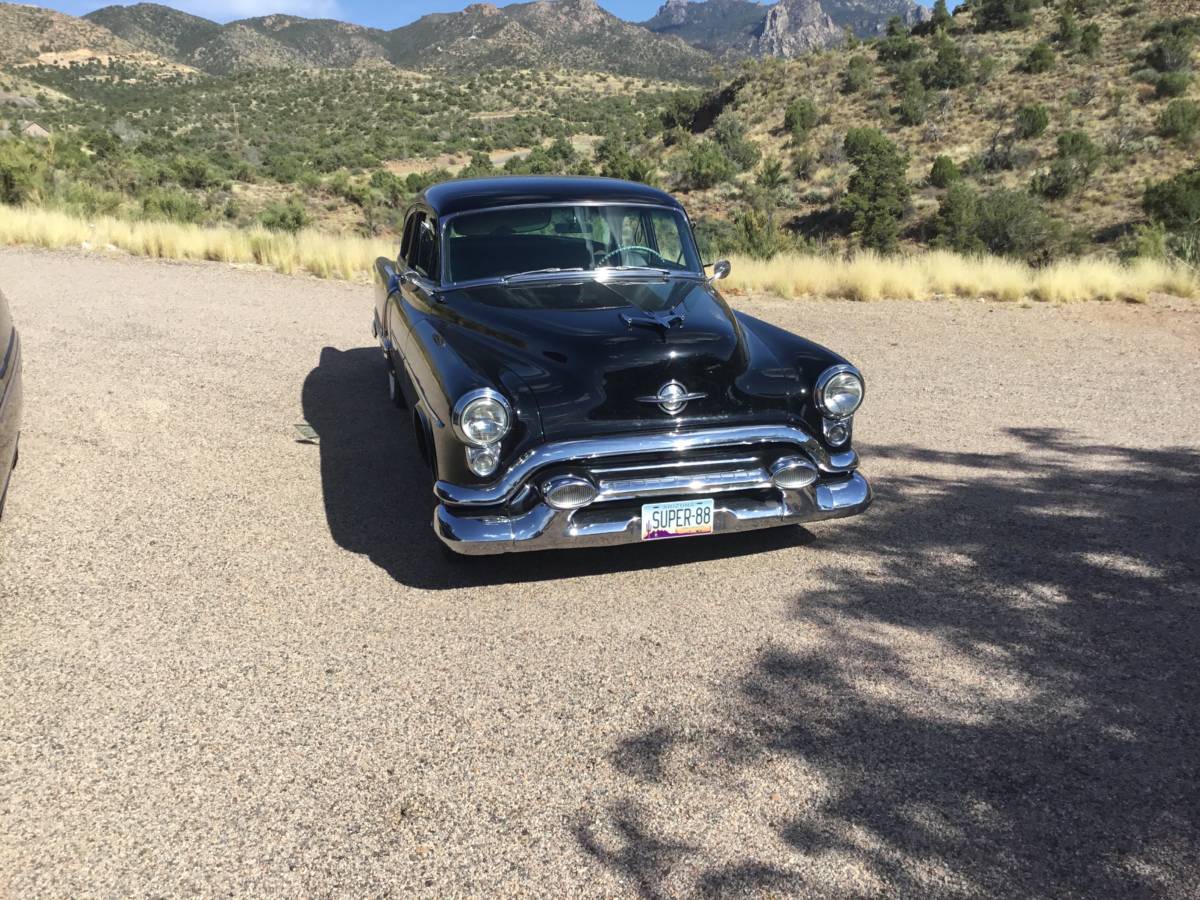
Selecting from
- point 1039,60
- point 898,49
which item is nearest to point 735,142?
point 898,49

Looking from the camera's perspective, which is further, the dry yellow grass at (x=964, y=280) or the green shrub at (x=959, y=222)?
the green shrub at (x=959, y=222)

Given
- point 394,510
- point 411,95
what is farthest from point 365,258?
point 411,95

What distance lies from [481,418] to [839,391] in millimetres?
1650

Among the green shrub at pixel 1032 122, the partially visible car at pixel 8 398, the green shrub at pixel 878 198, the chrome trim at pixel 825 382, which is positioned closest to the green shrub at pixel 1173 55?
the green shrub at pixel 1032 122

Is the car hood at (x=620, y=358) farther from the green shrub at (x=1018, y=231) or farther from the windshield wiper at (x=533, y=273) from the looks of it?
the green shrub at (x=1018, y=231)

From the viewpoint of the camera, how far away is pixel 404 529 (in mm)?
4859

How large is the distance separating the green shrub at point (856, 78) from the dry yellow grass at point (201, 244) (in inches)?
1104

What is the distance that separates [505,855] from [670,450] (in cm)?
187

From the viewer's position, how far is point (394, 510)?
5117 millimetres

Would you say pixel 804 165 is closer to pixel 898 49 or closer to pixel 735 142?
pixel 735 142

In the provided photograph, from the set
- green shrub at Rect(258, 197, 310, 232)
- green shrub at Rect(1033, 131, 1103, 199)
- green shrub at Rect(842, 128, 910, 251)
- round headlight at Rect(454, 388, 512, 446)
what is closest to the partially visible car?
round headlight at Rect(454, 388, 512, 446)

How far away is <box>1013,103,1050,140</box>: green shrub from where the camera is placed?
29.0 meters

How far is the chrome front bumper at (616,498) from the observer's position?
3.88 meters

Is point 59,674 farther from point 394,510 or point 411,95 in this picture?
point 411,95
